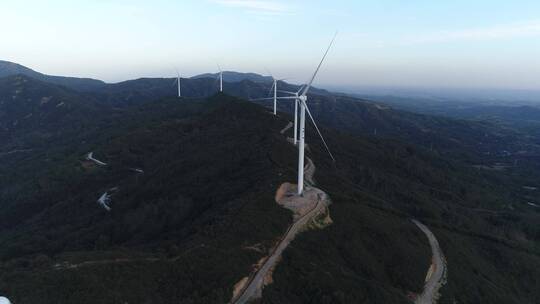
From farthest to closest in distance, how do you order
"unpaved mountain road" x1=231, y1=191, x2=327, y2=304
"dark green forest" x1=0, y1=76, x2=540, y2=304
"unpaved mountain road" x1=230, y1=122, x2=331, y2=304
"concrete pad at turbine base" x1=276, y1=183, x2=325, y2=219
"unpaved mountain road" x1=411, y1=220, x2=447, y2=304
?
"concrete pad at turbine base" x1=276, y1=183, x2=325, y2=219
"unpaved mountain road" x1=411, y1=220, x2=447, y2=304
"dark green forest" x1=0, y1=76, x2=540, y2=304
"unpaved mountain road" x1=230, y1=122, x2=331, y2=304
"unpaved mountain road" x1=231, y1=191, x2=327, y2=304

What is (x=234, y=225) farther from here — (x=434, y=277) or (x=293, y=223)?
(x=434, y=277)

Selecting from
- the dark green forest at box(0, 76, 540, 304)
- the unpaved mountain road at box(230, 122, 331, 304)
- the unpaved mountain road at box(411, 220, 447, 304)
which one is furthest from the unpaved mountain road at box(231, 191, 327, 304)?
the unpaved mountain road at box(411, 220, 447, 304)

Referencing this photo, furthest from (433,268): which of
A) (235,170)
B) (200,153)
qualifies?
(200,153)

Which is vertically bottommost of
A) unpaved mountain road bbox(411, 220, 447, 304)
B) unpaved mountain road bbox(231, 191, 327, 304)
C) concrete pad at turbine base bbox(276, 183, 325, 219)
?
unpaved mountain road bbox(411, 220, 447, 304)

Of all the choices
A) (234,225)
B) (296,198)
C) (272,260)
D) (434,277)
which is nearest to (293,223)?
(234,225)

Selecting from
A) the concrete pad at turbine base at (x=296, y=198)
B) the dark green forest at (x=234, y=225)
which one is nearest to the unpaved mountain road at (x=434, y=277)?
the dark green forest at (x=234, y=225)

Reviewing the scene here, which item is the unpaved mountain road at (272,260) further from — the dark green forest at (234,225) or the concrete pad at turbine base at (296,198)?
the dark green forest at (234,225)

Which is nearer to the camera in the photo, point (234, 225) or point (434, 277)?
point (234, 225)

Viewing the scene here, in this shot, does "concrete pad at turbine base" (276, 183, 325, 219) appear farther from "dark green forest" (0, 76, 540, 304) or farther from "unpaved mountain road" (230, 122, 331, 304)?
"dark green forest" (0, 76, 540, 304)

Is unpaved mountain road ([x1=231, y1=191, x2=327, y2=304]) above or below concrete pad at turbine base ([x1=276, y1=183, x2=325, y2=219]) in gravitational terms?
below
